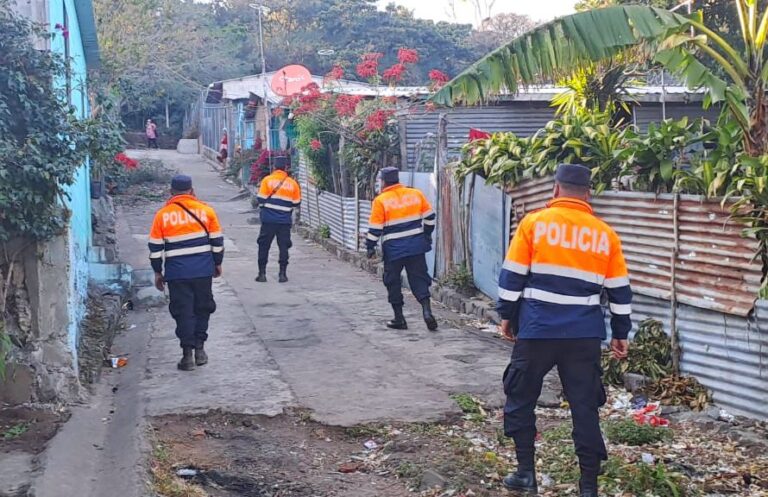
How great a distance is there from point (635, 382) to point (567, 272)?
2.69 m

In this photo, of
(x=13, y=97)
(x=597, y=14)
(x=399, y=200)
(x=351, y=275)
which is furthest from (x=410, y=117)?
(x=13, y=97)

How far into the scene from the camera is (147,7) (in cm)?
2777

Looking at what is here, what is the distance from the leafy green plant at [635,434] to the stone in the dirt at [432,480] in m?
1.42

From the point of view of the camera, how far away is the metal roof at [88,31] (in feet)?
44.1

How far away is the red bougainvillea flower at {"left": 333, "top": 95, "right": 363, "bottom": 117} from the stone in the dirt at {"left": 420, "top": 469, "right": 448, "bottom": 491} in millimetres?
11662

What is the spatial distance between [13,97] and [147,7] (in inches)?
889

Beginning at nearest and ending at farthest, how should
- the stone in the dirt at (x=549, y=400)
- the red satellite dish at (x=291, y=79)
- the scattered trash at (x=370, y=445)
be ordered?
the scattered trash at (x=370, y=445)
the stone in the dirt at (x=549, y=400)
the red satellite dish at (x=291, y=79)

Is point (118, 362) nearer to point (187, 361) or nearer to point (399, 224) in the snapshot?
Answer: point (187, 361)

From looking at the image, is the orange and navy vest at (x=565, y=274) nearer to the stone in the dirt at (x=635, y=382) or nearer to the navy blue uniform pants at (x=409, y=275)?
the stone in the dirt at (x=635, y=382)

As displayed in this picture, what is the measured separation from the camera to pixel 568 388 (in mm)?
5141

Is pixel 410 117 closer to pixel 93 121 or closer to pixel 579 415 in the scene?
pixel 93 121

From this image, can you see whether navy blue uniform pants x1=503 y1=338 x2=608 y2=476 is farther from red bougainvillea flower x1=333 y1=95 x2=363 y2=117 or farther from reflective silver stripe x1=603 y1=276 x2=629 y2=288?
red bougainvillea flower x1=333 y1=95 x2=363 y2=117

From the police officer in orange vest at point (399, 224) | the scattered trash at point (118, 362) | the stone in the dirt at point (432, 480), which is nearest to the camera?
the stone in the dirt at point (432, 480)

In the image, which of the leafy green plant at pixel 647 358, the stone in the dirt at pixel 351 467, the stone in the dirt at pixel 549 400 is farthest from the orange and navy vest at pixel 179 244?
the leafy green plant at pixel 647 358
